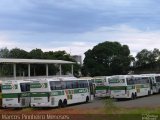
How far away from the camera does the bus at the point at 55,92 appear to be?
33719 mm

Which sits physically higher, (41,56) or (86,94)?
(41,56)

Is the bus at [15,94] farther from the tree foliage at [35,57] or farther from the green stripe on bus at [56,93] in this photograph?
the tree foliage at [35,57]

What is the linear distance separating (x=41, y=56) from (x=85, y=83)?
48200 mm

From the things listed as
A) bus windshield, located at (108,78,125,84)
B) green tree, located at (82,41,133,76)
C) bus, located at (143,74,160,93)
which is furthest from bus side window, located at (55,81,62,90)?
green tree, located at (82,41,133,76)

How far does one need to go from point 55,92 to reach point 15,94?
343 cm

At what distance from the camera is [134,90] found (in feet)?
147

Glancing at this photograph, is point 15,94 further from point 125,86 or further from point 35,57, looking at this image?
point 35,57

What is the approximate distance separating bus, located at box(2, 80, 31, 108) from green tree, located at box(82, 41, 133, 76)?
2118 inches

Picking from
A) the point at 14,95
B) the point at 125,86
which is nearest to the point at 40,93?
the point at 14,95

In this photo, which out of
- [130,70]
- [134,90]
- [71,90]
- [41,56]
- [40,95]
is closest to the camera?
[40,95]

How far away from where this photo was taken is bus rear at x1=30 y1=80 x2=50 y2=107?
33.7 m

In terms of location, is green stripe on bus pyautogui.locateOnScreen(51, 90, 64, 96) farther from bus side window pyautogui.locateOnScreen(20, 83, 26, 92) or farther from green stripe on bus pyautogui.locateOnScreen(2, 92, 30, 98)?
bus side window pyautogui.locateOnScreen(20, 83, 26, 92)

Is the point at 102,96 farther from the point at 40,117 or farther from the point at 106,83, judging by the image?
the point at 40,117

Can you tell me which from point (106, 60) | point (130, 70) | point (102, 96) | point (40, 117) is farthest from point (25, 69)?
point (40, 117)
